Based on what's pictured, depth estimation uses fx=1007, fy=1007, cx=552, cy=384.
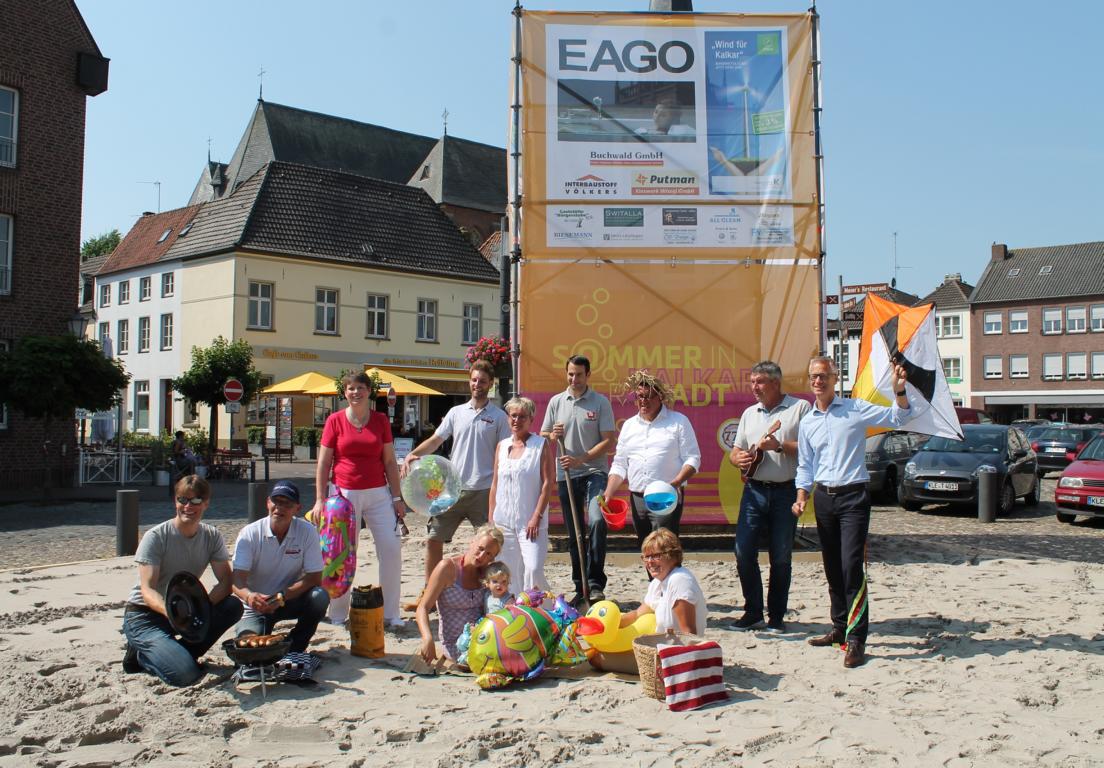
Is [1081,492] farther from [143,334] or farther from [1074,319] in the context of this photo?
[1074,319]

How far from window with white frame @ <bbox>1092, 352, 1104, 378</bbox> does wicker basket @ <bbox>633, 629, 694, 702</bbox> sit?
208 feet

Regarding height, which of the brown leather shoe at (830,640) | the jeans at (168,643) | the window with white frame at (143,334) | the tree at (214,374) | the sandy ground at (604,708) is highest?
the window with white frame at (143,334)

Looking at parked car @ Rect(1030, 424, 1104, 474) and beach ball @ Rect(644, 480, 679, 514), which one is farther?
parked car @ Rect(1030, 424, 1104, 474)

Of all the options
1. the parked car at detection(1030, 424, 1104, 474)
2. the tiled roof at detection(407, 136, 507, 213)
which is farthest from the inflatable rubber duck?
the tiled roof at detection(407, 136, 507, 213)

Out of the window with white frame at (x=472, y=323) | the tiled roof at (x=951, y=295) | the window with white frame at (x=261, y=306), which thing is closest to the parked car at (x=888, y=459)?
the window with white frame at (x=261, y=306)

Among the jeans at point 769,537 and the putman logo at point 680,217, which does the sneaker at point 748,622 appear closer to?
the jeans at point 769,537

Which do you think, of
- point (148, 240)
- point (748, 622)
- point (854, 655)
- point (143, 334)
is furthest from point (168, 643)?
point (148, 240)

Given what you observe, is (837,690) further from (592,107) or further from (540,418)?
(592,107)

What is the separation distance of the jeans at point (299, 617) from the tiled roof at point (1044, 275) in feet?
212

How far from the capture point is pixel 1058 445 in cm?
2817

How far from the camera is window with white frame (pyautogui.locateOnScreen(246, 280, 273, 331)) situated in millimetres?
37188

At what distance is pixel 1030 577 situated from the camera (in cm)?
975

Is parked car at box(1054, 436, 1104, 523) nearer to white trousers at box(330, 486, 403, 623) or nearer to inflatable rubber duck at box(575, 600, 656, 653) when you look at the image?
inflatable rubber duck at box(575, 600, 656, 653)

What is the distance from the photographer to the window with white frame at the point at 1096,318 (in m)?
60.7
